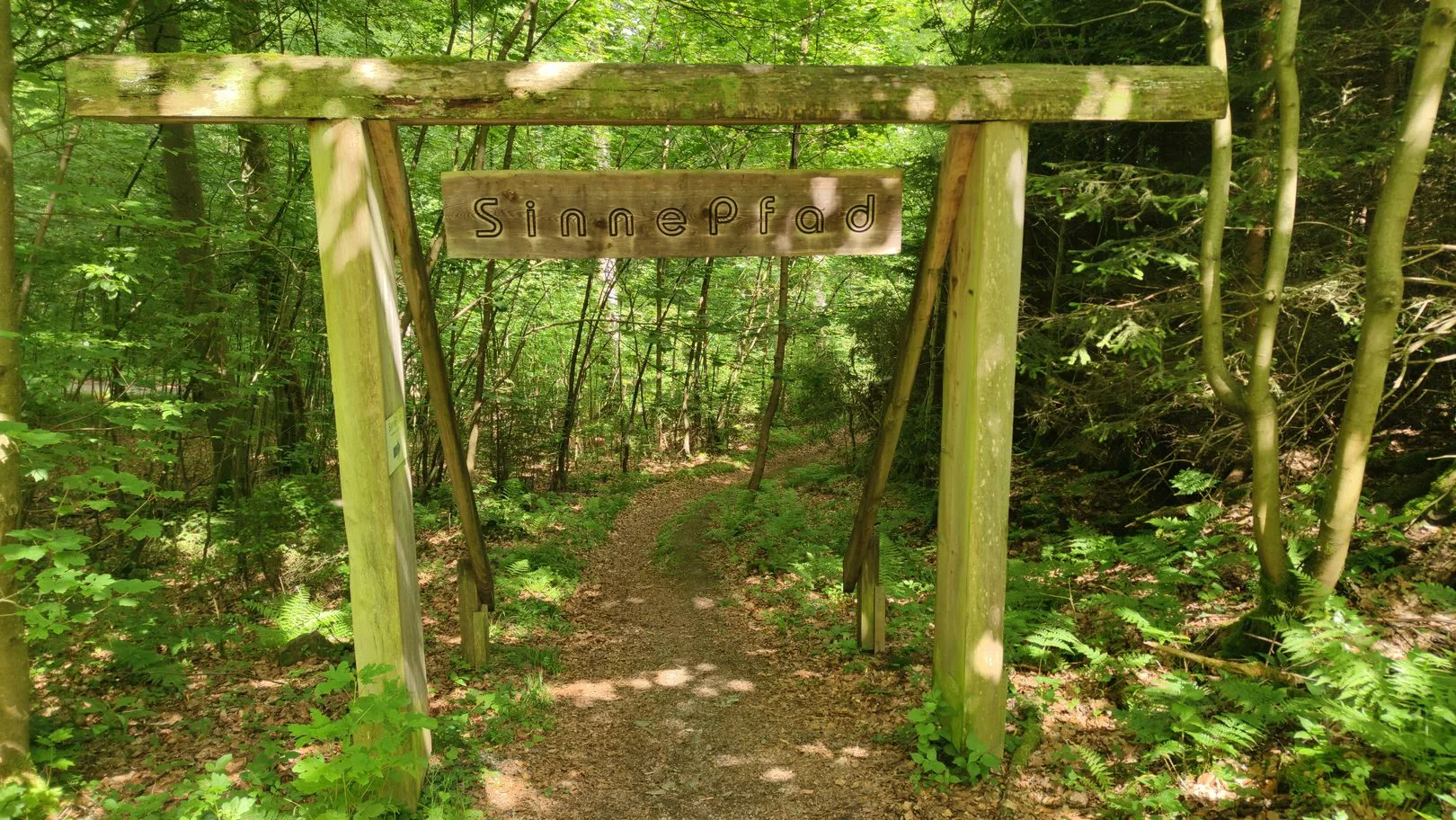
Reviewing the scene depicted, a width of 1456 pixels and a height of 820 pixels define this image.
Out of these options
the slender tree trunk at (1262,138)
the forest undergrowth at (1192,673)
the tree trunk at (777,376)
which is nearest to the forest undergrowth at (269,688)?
the forest undergrowth at (1192,673)

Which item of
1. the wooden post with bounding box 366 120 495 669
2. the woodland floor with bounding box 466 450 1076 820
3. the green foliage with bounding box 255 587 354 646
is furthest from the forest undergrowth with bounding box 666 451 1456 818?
the green foliage with bounding box 255 587 354 646

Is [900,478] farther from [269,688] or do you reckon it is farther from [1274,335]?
[269,688]

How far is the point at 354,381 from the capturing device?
3748 millimetres

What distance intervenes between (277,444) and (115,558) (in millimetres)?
2494

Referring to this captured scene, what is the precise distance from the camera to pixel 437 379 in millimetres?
4918

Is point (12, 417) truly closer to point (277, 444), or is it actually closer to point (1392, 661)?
point (277, 444)

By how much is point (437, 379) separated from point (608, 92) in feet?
7.67

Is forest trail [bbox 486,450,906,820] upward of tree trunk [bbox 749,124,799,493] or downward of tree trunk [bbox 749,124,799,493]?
downward

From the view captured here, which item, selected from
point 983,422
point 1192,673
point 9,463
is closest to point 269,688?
point 9,463

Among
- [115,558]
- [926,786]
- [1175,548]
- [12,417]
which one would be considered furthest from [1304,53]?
[115,558]

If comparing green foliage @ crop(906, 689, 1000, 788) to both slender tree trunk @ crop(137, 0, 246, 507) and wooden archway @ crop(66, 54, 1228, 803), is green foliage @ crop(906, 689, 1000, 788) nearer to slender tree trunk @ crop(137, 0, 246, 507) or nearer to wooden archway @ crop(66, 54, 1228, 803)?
wooden archway @ crop(66, 54, 1228, 803)

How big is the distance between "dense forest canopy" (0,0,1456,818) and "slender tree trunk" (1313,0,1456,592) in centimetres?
3

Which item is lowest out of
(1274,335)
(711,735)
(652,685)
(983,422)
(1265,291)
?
(652,685)

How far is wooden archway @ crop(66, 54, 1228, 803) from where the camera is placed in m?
3.52
